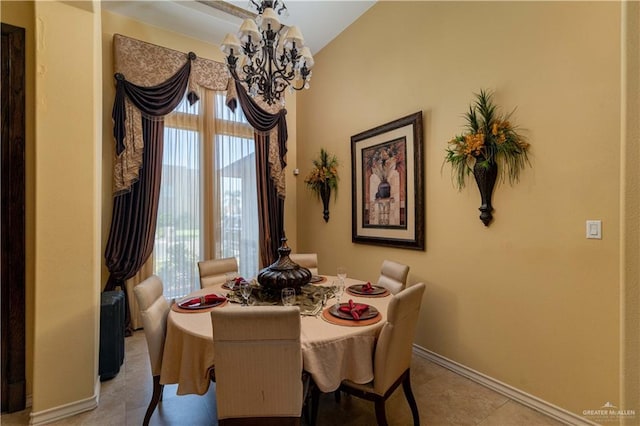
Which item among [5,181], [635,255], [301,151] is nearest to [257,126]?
[301,151]

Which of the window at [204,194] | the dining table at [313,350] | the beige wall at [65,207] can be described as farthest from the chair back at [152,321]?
the window at [204,194]

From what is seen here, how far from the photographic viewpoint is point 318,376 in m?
1.54

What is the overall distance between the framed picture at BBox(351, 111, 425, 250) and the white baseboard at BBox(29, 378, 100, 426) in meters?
2.82

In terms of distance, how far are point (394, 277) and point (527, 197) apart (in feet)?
3.96

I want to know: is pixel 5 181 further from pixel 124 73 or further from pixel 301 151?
pixel 301 151

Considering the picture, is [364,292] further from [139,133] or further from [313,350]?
[139,133]

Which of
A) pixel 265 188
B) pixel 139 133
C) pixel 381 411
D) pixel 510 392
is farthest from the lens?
pixel 265 188

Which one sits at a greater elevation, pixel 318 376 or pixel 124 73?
pixel 124 73

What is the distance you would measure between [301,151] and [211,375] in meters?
3.67

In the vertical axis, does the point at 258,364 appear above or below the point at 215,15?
below

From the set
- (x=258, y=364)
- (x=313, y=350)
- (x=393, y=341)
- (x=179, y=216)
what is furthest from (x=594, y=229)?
(x=179, y=216)

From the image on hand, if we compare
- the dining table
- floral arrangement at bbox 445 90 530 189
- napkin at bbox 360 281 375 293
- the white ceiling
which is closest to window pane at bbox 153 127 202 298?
the white ceiling

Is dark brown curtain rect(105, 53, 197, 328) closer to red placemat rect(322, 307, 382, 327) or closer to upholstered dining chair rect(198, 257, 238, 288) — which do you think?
upholstered dining chair rect(198, 257, 238, 288)

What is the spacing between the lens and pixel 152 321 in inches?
72.9
